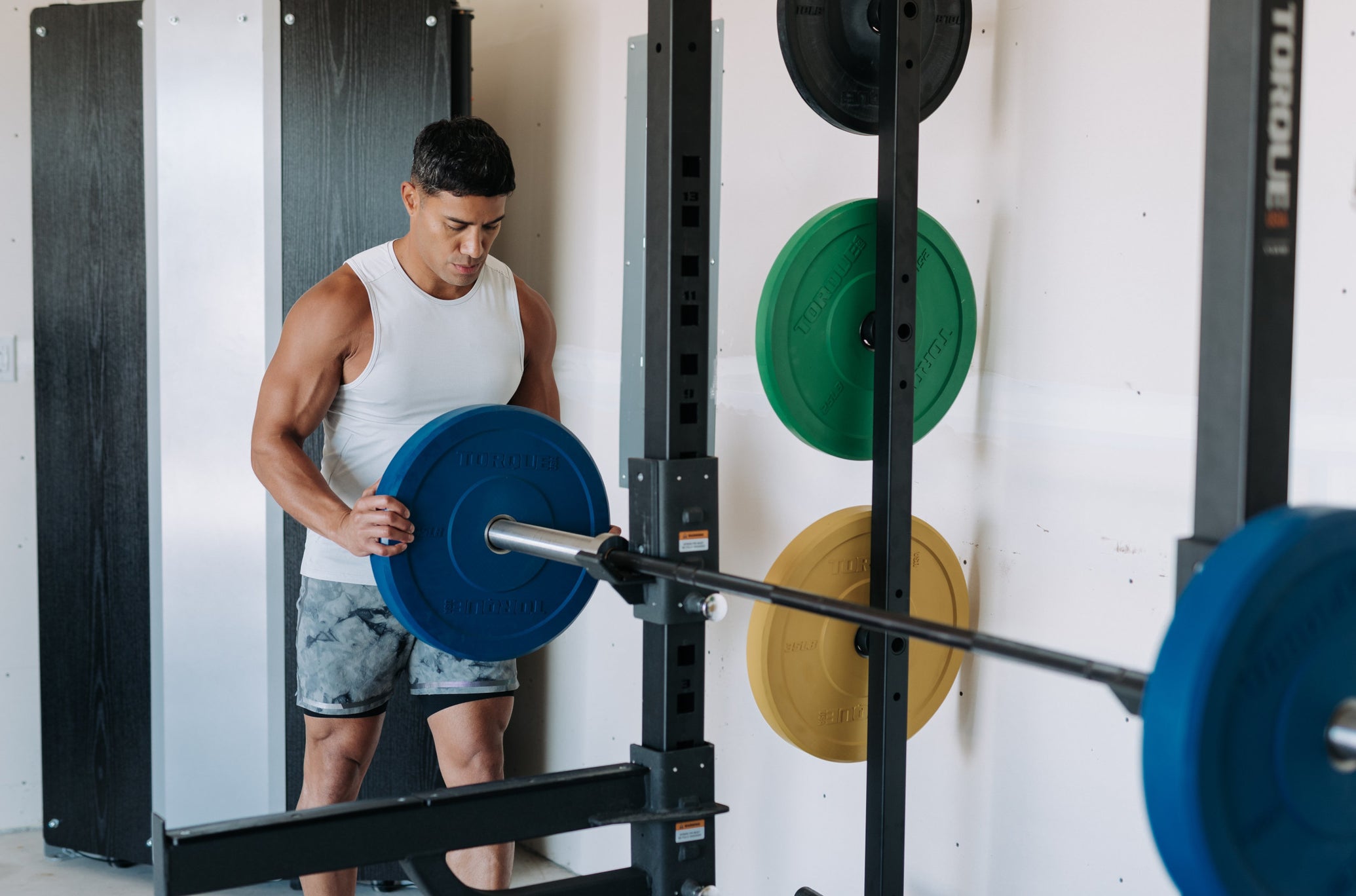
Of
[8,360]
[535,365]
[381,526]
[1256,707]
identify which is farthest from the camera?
[8,360]

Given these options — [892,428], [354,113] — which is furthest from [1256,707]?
[354,113]

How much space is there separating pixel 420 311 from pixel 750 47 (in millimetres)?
801

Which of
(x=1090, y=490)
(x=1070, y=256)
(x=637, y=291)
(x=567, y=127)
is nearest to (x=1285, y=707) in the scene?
(x=1090, y=490)

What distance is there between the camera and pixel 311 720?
2.02 meters

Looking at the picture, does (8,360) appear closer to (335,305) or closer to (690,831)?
(335,305)

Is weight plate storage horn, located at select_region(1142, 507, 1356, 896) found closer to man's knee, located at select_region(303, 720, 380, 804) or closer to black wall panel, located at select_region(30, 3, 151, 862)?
man's knee, located at select_region(303, 720, 380, 804)

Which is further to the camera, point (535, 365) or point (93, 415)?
point (93, 415)

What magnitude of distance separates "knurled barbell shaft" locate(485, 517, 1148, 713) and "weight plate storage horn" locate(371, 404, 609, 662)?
42mm

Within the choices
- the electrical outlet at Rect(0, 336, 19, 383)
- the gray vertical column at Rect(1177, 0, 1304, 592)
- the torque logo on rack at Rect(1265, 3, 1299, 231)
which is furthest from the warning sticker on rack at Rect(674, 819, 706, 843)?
the electrical outlet at Rect(0, 336, 19, 383)

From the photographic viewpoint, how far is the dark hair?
1.93 metres

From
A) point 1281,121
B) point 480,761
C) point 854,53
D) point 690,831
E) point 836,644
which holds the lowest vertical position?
point 480,761

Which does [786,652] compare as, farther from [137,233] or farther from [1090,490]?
[137,233]

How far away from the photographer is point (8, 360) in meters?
3.03

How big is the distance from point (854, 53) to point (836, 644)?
0.85 metres
